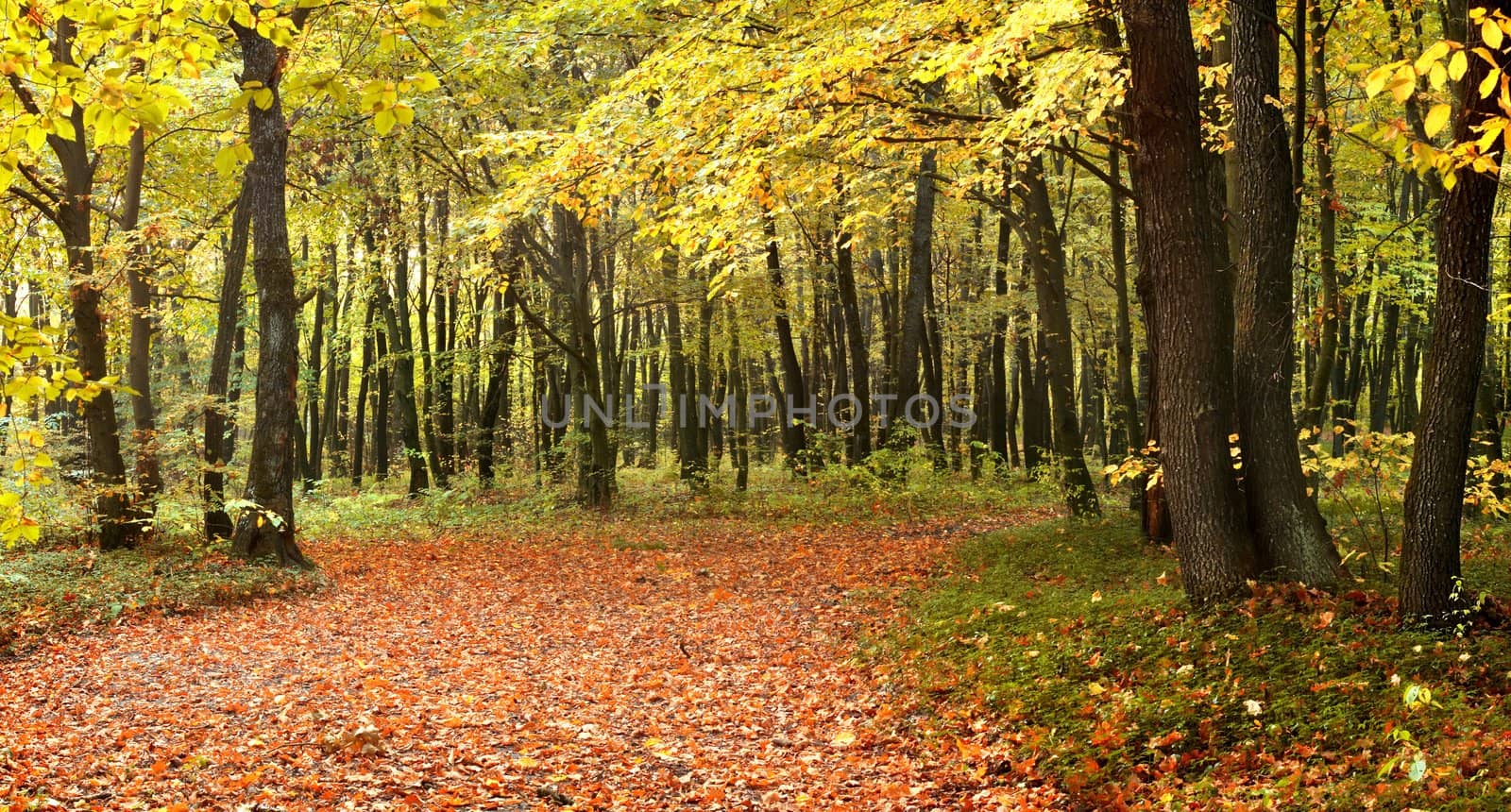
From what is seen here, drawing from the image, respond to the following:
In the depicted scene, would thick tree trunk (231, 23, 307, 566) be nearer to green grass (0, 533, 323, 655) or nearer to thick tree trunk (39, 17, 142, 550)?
green grass (0, 533, 323, 655)

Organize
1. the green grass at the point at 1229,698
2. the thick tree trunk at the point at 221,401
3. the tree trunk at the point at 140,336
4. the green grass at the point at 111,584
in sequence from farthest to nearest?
the thick tree trunk at the point at 221,401, the tree trunk at the point at 140,336, the green grass at the point at 111,584, the green grass at the point at 1229,698

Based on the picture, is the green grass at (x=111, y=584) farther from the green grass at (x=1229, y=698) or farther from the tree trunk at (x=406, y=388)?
the tree trunk at (x=406, y=388)

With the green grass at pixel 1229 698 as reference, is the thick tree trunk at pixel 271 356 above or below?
above

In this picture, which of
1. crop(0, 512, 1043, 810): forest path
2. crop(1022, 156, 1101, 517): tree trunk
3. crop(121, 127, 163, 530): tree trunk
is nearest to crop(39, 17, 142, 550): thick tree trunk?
crop(121, 127, 163, 530): tree trunk

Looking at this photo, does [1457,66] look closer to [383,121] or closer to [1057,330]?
[383,121]

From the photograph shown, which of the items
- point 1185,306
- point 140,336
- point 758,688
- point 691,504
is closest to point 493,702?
point 758,688

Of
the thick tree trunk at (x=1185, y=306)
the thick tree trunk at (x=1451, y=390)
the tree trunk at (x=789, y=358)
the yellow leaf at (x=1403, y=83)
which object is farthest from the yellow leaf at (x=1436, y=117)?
the tree trunk at (x=789, y=358)

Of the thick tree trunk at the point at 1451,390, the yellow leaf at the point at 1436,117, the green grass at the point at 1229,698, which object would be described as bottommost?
the green grass at the point at 1229,698

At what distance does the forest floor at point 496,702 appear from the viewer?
552 centimetres

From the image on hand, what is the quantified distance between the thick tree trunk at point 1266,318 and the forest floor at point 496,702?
3.08 metres

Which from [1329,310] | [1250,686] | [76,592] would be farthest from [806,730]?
[76,592]

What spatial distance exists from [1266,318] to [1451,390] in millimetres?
1950

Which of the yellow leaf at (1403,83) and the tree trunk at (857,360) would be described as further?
the tree trunk at (857,360)

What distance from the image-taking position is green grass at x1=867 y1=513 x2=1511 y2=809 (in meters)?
4.57
